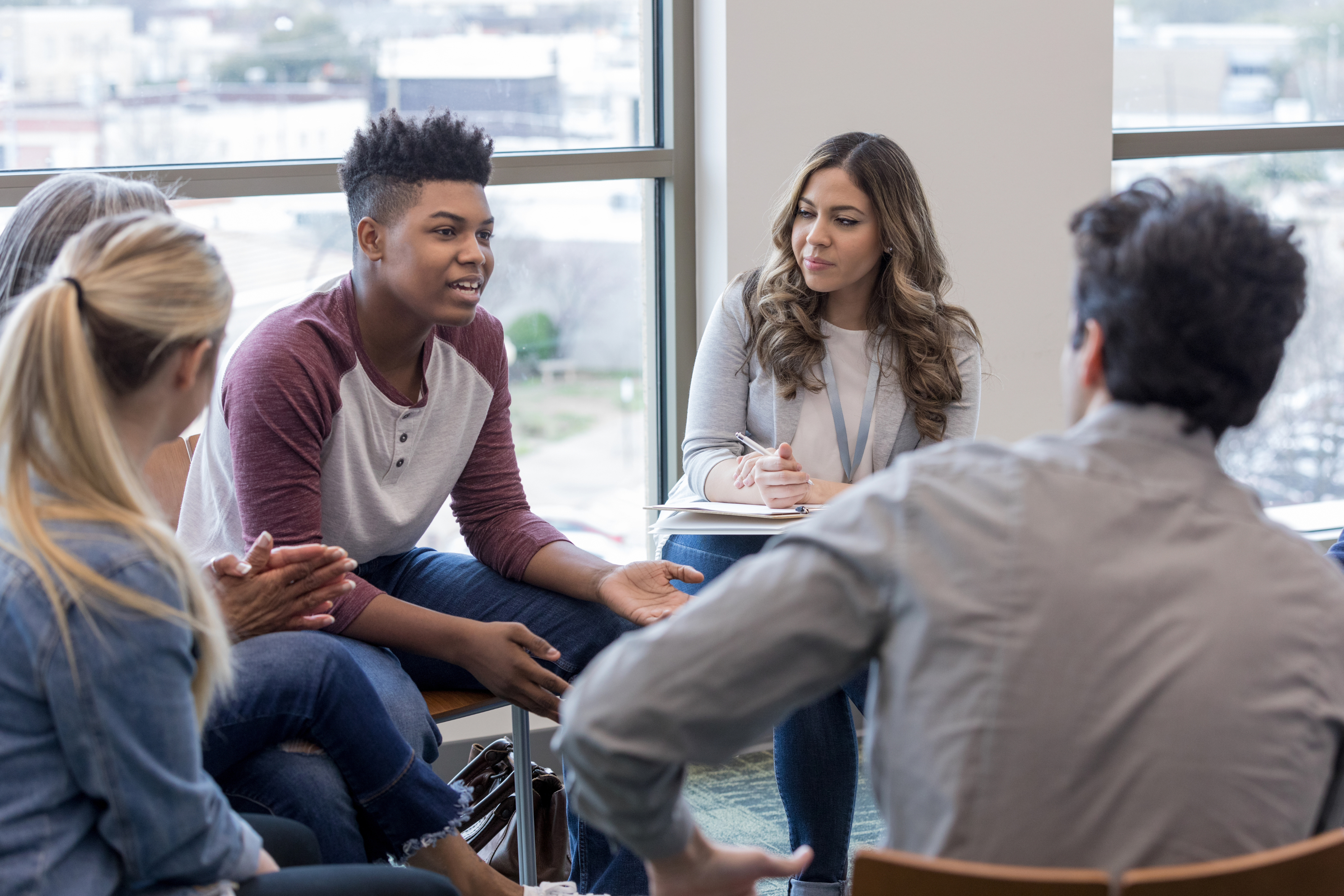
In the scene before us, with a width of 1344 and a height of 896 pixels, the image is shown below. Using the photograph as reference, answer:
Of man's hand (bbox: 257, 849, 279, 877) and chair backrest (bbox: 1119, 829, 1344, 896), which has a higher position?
chair backrest (bbox: 1119, 829, 1344, 896)

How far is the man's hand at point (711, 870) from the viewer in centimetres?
109

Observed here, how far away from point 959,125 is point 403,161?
1516 mm

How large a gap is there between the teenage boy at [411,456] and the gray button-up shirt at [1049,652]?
0.99 m

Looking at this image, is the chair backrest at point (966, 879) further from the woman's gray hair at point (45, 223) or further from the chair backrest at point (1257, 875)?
the woman's gray hair at point (45, 223)

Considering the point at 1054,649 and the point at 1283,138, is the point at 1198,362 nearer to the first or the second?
the point at 1054,649

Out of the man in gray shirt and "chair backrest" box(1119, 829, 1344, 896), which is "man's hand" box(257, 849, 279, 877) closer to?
the man in gray shirt

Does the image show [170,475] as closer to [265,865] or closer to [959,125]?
[265,865]

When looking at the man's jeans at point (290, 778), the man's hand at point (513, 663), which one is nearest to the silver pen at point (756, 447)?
the man's hand at point (513, 663)

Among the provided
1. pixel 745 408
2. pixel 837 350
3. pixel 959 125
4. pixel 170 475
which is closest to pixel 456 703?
pixel 170 475

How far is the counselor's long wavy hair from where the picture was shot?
2.38 meters

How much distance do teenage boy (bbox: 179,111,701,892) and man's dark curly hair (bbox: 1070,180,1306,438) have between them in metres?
1.11

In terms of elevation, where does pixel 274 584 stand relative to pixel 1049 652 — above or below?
below

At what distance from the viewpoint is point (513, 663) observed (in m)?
1.86

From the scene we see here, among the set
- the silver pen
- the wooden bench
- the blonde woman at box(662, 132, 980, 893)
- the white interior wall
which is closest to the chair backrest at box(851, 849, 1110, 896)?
the wooden bench
